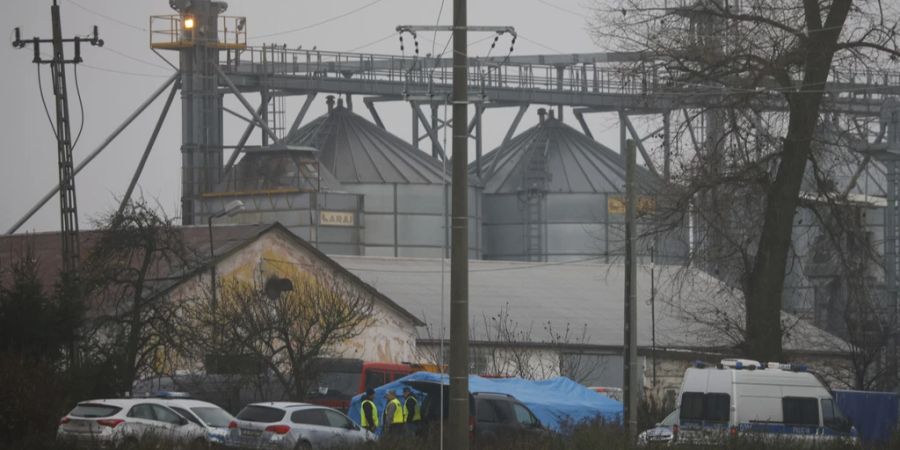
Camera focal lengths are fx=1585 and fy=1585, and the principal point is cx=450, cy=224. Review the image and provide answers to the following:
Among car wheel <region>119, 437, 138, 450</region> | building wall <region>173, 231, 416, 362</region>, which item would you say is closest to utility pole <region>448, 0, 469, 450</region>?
car wheel <region>119, 437, 138, 450</region>

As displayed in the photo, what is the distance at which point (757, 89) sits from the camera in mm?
31938

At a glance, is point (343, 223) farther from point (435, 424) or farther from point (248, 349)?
point (435, 424)

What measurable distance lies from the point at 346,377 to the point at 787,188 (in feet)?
58.4

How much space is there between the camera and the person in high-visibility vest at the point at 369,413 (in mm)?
33188

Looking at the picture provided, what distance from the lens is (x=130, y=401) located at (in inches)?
1190

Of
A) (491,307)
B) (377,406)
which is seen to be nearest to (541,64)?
(491,307)

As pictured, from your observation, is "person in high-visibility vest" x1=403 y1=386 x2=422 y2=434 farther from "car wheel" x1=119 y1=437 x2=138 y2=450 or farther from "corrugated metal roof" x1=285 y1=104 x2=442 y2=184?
"corrugated metal roof" x1=285 y1=104 x2=442 y2=184

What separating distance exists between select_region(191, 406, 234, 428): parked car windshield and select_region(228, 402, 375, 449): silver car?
1.70 metres

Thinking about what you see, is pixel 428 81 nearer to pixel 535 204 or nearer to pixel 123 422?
pixel 535 204

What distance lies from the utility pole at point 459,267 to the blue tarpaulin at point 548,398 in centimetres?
1142

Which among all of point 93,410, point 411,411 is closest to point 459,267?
point 411,411

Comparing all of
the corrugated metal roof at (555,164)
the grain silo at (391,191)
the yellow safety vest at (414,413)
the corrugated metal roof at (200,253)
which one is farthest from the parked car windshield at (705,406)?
the corrugated metal roof at (555,164)

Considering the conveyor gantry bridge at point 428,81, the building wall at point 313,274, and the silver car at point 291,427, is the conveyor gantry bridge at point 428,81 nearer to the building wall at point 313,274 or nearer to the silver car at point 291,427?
the building wall at point 313,274

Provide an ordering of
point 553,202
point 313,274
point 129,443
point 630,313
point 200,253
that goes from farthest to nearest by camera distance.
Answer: point 553,202 → point 313,274 → point 200,253 → point 630,313 → point 129,443
